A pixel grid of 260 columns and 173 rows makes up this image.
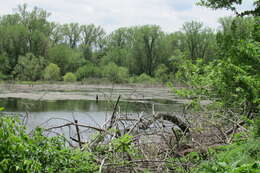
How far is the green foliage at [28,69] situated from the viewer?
49219 mm

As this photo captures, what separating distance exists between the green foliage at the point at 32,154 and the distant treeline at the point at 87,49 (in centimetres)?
4249

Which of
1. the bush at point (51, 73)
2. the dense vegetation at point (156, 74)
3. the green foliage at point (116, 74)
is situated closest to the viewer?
Result: the dense vegetation at point (156, 74)

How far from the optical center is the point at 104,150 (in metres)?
3.87

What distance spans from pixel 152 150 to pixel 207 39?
5352cm

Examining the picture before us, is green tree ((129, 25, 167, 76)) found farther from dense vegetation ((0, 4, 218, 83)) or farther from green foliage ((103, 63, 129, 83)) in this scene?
green foliage ((103, 63, 129, 83))

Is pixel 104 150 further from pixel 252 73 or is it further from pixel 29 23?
pixel 29 23

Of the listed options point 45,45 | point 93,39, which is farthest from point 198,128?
point 93,39

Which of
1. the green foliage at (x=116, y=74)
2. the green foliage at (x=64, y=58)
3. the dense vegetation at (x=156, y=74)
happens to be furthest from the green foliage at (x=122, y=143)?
the green foliage at (x=64, y=58)

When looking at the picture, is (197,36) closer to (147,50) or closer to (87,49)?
(147,50)

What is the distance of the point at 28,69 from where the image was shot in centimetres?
4922

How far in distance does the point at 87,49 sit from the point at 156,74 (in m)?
19.8

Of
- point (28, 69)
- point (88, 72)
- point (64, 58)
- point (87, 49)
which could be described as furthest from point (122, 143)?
point (87, 49)

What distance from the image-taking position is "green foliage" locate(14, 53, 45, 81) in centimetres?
4922

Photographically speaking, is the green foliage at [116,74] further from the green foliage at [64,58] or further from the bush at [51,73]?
the bush at [51,73]
